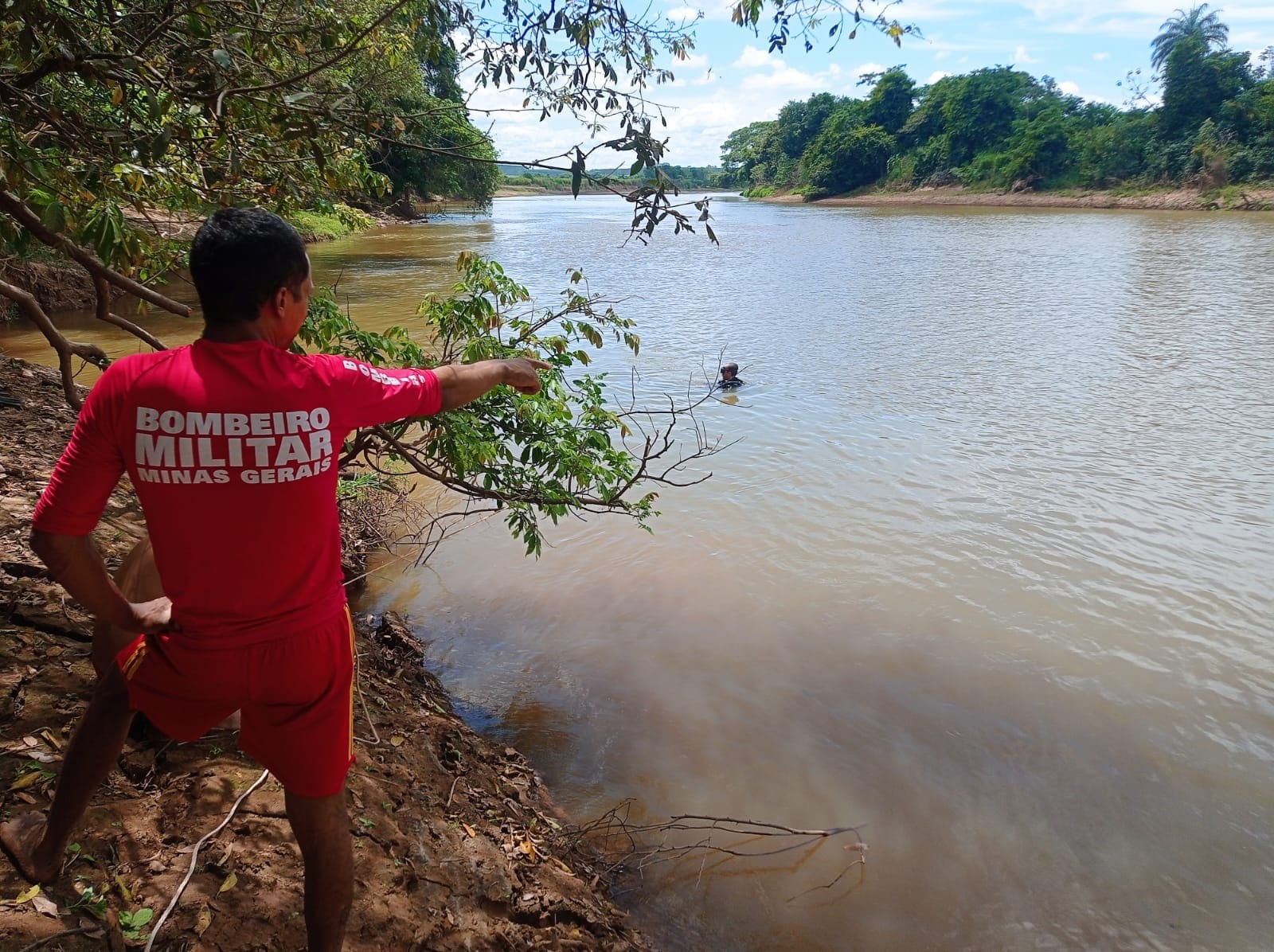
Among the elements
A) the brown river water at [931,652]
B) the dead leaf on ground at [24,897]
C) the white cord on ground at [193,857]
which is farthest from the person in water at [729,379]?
the dead leaf on ground at [24,897]

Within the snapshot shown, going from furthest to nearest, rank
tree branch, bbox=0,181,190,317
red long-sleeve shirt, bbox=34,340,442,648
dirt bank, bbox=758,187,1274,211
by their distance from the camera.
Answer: dirt bank, bbox=758,187,1274,211 → tree branch, bbox=0,181,190,317 → red long-sleeve shirt, bbox=34,340,442,648

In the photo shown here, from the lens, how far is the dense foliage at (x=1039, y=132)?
45.8 metres

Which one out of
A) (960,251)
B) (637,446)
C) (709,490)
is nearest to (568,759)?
(709,490)

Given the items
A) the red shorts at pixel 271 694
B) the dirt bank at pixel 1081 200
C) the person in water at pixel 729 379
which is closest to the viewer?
the red shorts at pixel 271 694

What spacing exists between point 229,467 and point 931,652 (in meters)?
4.66

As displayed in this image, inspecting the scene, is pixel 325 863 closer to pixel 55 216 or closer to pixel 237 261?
pixel 237 261

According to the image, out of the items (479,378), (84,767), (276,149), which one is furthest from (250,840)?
(276,149)

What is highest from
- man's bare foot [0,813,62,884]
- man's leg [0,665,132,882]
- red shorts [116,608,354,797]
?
red shorts [116,608,354,797]

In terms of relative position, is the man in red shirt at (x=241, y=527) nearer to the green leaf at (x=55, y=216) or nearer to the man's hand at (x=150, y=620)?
the man's hand at (x=150, y=620)

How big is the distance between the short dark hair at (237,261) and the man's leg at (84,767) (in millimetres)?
860

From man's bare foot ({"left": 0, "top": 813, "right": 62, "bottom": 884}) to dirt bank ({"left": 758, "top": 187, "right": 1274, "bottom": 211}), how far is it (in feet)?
169

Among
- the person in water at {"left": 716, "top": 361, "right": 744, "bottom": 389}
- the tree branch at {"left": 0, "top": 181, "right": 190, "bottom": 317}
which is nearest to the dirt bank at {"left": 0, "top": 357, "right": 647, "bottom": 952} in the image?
the tree branch at {"left": 0, "top": 181, "right": 190, "bottom": 317}

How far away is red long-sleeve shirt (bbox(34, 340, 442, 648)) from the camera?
1.50 m

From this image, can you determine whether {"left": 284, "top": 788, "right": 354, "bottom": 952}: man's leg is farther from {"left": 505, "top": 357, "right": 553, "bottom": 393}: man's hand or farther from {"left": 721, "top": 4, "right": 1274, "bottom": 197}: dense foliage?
{"left": 721, "top": 4, "right": 1274, "bottom": 197}: dense foliage
